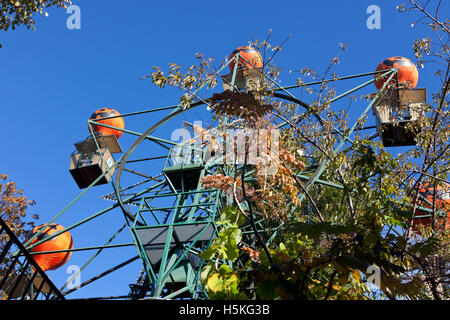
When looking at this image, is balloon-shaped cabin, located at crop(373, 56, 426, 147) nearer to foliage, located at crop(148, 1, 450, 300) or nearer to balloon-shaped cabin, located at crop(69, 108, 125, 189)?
foliage, located at crop(148, 1, 450, 300)

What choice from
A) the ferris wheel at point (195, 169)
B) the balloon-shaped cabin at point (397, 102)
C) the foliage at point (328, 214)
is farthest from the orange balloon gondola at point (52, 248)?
the balloon-shaped cabin at point (397, 102)

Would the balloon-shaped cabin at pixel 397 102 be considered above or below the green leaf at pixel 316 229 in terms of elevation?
above

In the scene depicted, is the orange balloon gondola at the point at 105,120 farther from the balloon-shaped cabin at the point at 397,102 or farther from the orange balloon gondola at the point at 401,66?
the balloon-shaped cabin at the point at 397,102

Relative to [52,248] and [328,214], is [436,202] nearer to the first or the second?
[328,214]

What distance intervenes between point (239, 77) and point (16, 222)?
13.5 metres

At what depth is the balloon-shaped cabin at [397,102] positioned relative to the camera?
1280 cm

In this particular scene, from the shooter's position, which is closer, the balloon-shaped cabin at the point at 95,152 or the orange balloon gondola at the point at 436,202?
the orange balloon gondola at the point at 436,202

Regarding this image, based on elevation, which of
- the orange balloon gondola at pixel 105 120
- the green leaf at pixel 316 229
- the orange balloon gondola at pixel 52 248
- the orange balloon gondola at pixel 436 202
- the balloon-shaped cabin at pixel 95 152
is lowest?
the green leaf at pixel 316 229

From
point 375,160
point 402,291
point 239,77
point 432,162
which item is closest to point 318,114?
point 432,162

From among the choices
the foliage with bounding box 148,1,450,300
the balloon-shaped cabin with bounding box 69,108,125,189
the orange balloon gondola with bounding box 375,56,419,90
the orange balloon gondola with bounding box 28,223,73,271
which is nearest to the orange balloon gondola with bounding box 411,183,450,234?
the foliage with bounding box 148,1,450,300

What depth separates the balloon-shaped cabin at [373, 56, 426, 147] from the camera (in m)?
12.8

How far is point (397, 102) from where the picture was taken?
552 inches

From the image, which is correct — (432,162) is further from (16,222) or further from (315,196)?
(16,222)
